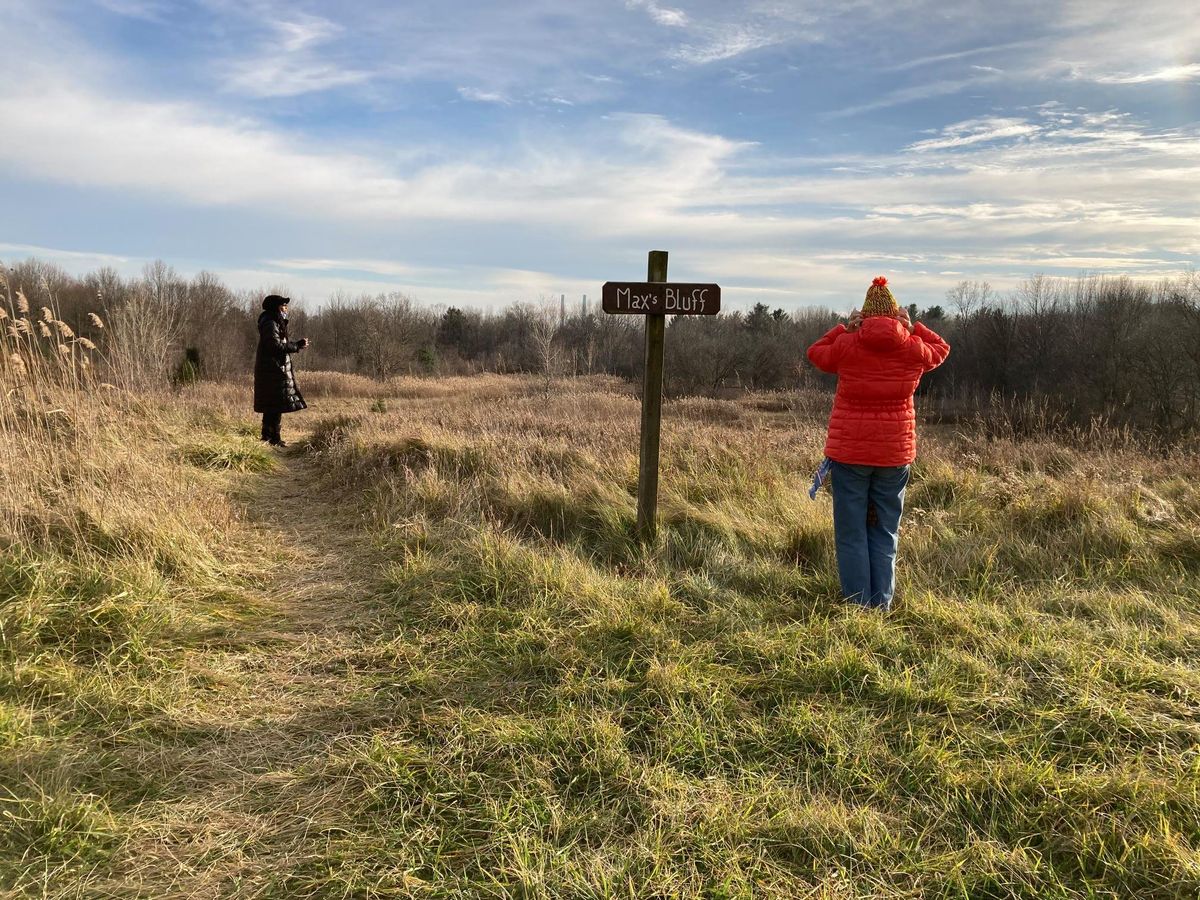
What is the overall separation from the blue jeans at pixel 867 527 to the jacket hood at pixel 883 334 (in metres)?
0.69

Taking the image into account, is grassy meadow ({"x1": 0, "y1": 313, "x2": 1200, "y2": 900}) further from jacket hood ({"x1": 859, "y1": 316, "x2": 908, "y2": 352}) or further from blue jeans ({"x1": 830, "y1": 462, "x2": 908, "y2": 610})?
jacket hood ({"x1": 859, "y1": 316, "x2": 908, "y2": 352})

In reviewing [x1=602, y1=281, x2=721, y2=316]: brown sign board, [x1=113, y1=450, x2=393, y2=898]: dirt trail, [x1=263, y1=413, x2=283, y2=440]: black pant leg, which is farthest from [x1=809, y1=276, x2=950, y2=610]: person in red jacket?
[x1=263, y1=413, x2=283, y2=440]: black pant leg

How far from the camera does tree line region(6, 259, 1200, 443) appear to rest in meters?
22.5

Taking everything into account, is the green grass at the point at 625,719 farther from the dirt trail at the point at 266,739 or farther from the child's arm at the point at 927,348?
the child's arm at the point at 927,348

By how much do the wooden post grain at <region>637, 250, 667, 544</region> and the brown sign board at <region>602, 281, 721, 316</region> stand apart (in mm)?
124

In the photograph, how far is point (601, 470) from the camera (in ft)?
22.2

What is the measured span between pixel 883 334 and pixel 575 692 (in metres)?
2.43

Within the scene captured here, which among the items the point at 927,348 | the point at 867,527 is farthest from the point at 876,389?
the point at 867,527

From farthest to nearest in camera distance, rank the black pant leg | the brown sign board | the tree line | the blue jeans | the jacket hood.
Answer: the tree line < the black pant leg < the brown sign board < the blue jeans < the jacket hood

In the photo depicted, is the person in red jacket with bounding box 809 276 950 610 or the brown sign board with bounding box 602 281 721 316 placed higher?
the brown sign board with bounding box 602 281 721 316

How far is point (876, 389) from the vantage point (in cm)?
378

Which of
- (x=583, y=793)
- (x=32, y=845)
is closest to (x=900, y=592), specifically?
(x=583, y=793)

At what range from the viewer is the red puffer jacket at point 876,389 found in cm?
374

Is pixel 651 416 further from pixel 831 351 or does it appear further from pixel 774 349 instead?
pixel 774 349
